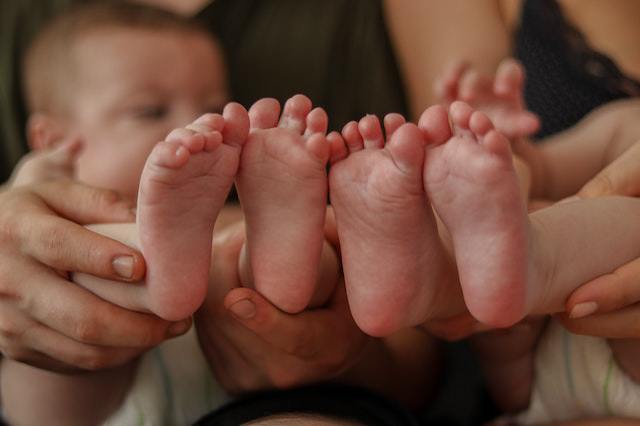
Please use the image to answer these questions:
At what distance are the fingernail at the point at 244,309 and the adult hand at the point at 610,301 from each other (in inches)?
11.1

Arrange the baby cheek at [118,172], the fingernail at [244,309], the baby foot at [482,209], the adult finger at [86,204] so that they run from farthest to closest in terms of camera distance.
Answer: the baby cheek at [118,172] < the adult finger at [86,204] < the fingernail at [244,309] < the baby foot at [482,209]

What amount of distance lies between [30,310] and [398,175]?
369 mm

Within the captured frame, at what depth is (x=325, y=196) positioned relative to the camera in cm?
59

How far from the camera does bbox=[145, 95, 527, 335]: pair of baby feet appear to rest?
0.51 m

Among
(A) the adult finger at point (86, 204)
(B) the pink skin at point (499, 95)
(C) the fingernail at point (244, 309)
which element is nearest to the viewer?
(C) the fingernail at point (244, 309)

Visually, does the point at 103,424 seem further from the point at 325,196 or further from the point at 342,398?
the point at 325,196

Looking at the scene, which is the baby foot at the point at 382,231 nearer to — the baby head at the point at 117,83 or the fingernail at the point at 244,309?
the fingernail at the point at 244,309

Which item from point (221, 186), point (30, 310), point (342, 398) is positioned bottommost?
point (342, 398)

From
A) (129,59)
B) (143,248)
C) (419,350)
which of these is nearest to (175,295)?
(143,248)

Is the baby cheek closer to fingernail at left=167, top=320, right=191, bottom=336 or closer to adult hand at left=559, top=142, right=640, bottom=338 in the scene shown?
fingernail at left=167, top=320, right=191, bottom=336

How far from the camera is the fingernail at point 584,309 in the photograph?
583mm

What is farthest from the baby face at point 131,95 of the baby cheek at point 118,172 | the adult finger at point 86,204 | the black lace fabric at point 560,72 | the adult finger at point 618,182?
the adult finger at point 618,182

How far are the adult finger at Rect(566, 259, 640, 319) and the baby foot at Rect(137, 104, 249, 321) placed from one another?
0.32 meters

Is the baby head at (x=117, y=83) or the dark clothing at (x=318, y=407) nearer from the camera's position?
the dark clothing at (x=318, y=407)
